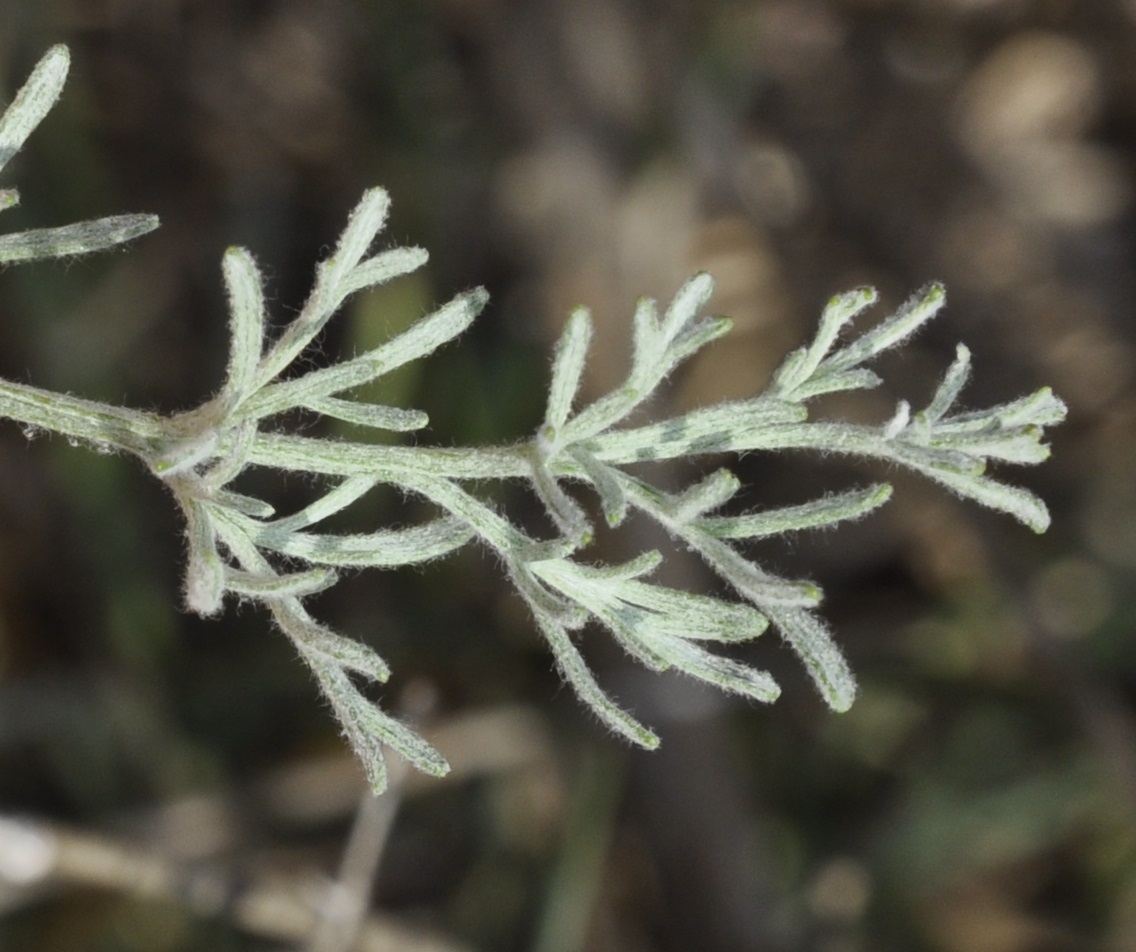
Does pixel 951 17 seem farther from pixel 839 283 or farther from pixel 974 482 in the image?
pixel 974 482

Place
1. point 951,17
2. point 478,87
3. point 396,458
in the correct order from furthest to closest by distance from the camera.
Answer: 1. point 951,17
2. point 478,87
3. point 396,458

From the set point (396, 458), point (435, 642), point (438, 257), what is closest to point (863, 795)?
point (435, 642)

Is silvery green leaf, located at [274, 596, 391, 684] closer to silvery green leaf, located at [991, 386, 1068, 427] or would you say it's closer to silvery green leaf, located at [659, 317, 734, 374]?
silvery green leaf, located at [659, 317, 734, 374]

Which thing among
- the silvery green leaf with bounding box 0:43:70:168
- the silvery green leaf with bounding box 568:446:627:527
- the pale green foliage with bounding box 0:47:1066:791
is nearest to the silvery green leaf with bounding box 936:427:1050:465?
the pale green foliage with bounding box 0:47:1066:791

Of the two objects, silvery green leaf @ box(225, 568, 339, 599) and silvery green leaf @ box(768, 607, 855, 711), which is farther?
silvery green leaf @ box(768, 607, 855, 711)

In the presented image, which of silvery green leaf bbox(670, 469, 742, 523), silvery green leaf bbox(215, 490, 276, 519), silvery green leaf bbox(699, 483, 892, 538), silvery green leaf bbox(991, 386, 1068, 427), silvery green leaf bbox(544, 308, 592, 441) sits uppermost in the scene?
silvery green leaf bbox(991, 386, 1068, 427)

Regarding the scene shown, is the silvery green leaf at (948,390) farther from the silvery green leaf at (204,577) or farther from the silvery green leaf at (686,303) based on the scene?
the silvery green leaf at (204,577)

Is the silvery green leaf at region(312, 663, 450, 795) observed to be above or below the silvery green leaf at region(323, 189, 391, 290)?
below
